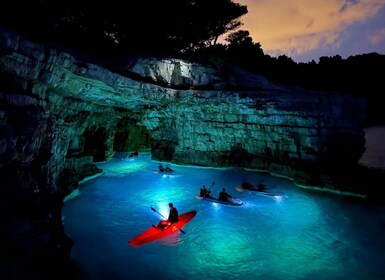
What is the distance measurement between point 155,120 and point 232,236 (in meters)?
15.2

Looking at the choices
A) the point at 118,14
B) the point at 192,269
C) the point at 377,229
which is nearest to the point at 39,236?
the point at 192,269

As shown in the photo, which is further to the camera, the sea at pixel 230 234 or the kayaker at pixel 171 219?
the kayaker at pixel 171 219

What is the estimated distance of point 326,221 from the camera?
1123cm

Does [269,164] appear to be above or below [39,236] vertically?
above

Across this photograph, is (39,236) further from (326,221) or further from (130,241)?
(326,221)

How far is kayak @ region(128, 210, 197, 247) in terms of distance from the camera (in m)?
9.25

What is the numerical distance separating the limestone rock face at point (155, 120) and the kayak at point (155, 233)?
273 cm

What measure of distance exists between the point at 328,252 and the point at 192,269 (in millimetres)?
5029

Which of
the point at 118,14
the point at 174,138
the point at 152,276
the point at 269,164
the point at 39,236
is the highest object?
the point at 118,14

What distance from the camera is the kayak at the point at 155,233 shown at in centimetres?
925

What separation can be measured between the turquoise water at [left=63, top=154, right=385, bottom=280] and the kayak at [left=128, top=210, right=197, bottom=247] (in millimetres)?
197

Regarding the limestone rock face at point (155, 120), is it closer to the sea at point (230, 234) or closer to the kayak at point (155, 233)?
the sea at point (230, 234)

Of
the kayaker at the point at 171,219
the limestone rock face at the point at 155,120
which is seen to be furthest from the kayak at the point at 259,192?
the kayaker at the point at 171,219

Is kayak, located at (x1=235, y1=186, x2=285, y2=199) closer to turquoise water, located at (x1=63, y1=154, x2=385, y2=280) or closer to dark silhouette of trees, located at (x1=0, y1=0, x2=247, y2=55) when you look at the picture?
turquoise water, located at (x1=63, y1=154, x2=385, y2=280)
